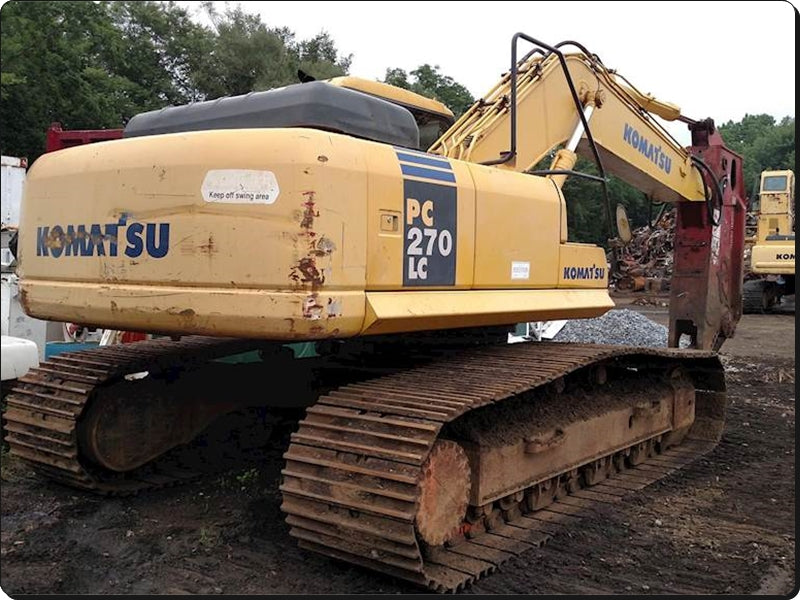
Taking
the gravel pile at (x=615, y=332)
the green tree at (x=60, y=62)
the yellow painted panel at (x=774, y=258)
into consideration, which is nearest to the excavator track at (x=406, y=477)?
the gravel pile at (x=615, y=332)

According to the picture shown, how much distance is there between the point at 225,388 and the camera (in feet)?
15.8

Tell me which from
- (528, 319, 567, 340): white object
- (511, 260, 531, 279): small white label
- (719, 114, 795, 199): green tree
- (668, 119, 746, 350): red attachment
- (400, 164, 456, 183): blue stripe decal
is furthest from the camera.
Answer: (719, 114, 795, 199): green tree

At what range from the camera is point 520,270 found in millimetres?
4246

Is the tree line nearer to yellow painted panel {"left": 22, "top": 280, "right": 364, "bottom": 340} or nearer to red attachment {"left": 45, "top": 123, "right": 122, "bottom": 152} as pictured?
red attachment {"left": 45, "top": 123, "right": 122, "bottom": 152}

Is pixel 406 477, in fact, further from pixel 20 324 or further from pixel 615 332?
pixel 615 332

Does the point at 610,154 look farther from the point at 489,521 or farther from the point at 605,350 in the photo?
the point at 489,521

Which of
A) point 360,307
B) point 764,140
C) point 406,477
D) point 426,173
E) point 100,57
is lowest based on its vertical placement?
point 406,477

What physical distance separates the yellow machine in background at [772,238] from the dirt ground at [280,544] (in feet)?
48.8

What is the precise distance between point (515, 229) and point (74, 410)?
2.54 m

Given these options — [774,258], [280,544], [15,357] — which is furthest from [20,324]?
[774,258]

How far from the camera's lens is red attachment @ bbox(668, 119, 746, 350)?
6.72 metres

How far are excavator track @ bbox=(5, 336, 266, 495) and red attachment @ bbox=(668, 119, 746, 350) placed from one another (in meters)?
3.86

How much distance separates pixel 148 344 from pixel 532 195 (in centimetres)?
268

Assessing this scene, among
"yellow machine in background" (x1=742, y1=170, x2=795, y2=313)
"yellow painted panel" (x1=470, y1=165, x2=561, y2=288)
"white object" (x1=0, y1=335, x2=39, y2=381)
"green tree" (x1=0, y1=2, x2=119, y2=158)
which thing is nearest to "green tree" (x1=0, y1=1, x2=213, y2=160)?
"green tree" (x1=0, y1=2, x2=119, y2=158)
